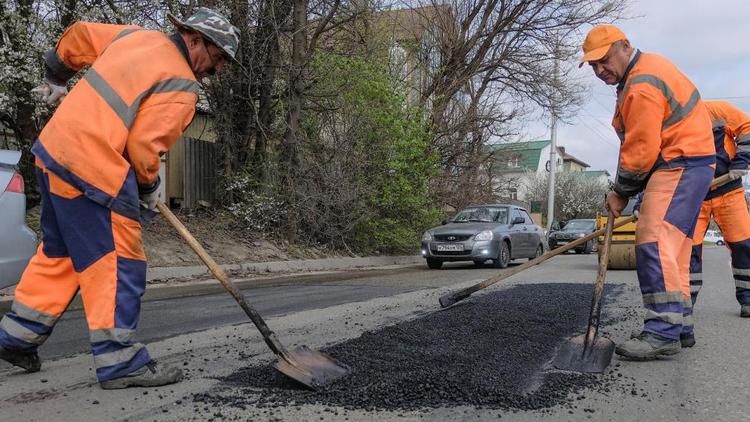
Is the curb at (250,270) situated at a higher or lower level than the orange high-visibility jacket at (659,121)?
lower

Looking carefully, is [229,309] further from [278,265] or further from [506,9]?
[506,9]

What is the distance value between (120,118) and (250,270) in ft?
26.9

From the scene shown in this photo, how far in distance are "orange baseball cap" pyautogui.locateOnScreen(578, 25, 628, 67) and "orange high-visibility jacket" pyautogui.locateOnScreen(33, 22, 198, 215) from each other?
102 inches

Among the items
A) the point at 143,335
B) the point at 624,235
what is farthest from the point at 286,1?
the point at 143,335

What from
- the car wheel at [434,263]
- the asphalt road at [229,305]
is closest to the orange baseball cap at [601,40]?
the asphalt road at [229,305]

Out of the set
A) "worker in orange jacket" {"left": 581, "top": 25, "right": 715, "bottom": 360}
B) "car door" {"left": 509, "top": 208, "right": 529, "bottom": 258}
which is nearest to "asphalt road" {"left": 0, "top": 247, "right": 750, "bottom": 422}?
"worker in orange jacket" {"left": 581, "top": 25, "right": 715, "bottom": 360}

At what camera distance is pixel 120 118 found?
300 cm

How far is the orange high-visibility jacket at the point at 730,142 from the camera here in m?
5.24

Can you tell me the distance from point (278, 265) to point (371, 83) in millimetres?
5244

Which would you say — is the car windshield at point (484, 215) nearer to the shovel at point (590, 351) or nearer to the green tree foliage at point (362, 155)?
the green tree foliage at point (362, 155)

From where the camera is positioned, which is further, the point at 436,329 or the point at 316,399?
the point at 436,329

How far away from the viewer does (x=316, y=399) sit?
2928mm

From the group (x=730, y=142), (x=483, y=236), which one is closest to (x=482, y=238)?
(x=483, y=236)

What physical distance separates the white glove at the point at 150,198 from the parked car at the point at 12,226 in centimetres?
174
